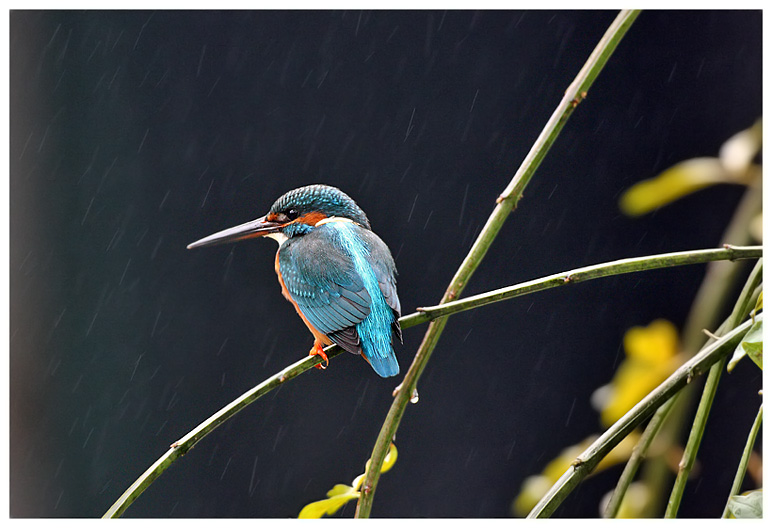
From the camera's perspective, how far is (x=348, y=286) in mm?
1123

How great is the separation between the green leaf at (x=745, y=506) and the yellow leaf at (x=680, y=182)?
47 centimetres

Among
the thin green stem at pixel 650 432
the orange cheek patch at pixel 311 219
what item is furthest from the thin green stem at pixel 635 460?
the orange cheek patch at pixel 311 219

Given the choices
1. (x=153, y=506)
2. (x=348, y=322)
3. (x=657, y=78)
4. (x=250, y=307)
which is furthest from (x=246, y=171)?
(x=657, y=78)

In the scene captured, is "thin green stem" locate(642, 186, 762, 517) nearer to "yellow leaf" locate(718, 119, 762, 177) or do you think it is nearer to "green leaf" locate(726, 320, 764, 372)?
"yellow leaf" locate(718, 119, 762, 177)

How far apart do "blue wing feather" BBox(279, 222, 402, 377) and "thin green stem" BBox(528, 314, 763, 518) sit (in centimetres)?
29

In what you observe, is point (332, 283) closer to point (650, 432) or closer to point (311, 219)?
point (311, 219)

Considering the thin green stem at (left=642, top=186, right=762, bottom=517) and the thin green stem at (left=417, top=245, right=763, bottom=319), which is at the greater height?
the thin green stem at (left=417, top=245, right=763, bottom=319)

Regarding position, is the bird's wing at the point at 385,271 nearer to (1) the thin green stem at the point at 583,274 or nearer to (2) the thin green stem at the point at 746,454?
(1) the thin green stem at the point at 583,274

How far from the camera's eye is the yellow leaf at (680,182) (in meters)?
1.20

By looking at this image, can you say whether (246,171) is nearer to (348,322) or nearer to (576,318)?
(348,322)

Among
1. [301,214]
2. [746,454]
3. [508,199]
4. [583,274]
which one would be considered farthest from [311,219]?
[746,454]

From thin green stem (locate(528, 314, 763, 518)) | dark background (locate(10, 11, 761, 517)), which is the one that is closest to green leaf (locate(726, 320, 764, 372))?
thin green stem (locate(528, 314, 763, 518))

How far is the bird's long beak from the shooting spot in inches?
47.5

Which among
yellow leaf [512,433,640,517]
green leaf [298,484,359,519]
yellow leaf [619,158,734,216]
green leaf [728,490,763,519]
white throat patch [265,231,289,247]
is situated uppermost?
yellow leaf [619,158,734,216]
